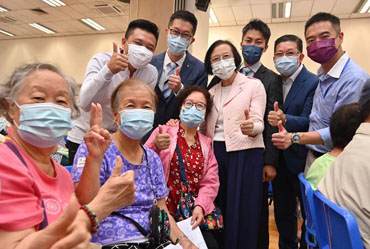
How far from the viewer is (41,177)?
37.5 inches

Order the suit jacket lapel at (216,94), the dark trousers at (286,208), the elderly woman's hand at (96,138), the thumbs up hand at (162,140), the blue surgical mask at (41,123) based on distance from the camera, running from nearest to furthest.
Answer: the blue surgical mask at (41,123) < the elderly woman's hand at (96,138) < the thumbs up hand at (162,140) < the suit jacket lapel at (216,94) < the dark trousers at (286,208)

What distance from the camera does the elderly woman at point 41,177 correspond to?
0.75m

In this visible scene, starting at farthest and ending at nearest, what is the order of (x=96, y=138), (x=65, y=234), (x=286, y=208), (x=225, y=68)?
(x=286, y=208) < (x=225, y=68) < (x=96, y=138) < (x=65, y=234)

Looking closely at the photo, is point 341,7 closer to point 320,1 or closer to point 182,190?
point 320,1

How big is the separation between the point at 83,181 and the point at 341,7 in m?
7.24

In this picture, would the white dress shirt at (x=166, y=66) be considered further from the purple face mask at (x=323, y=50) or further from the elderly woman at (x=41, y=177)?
the elderly woman at (x=41, y=177)

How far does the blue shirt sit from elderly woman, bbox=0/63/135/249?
1568 mm

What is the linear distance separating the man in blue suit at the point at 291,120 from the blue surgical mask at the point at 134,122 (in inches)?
38.5

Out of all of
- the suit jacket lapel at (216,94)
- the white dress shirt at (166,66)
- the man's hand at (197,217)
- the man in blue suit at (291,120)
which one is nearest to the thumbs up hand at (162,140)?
the man's hand at (197,217)

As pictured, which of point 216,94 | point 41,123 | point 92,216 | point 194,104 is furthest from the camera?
point 216,94

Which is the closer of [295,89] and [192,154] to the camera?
[192,154]

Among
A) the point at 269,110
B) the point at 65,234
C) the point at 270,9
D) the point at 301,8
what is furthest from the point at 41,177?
the point at 301,8

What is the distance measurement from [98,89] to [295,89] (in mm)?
1523

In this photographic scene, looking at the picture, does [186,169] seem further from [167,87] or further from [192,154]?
[167,87]
